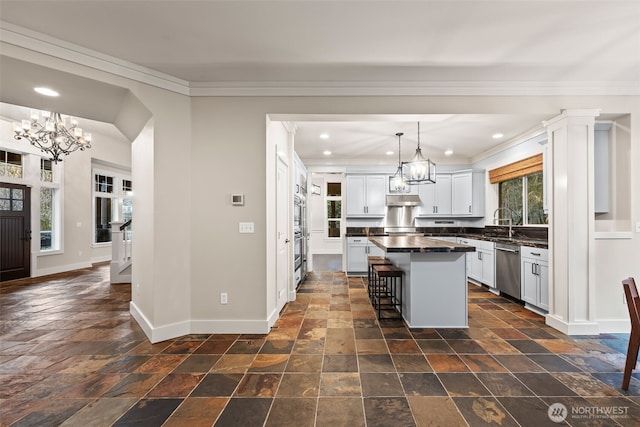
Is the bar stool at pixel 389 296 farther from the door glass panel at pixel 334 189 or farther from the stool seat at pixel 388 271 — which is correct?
the door glass panel at pixel 334 189

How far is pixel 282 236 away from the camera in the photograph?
378 cm

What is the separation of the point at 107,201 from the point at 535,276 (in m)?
9.92

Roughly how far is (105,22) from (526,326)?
191 inches

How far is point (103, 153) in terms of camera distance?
7.28 m

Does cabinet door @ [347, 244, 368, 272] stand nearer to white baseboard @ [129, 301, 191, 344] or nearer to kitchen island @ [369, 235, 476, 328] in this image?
kitchen island @ [369, 235, 476, 328]

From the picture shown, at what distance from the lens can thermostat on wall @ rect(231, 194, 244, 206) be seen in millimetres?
2971

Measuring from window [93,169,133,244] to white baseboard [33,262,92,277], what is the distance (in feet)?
2.50

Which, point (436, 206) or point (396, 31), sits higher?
point (396, 31)

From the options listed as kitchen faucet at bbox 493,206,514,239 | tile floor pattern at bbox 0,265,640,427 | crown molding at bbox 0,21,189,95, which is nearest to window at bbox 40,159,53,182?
tile floor pattern at bbox 0,265,640,427

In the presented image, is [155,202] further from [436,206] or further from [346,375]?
[436,206]

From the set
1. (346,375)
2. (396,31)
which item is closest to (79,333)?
(346,375)

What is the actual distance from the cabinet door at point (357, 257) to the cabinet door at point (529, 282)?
276 centimetres

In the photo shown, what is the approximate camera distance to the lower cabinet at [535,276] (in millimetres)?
3447

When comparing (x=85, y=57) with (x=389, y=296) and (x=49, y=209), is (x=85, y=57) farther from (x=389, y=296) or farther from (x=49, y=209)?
(x=49, y=209)
